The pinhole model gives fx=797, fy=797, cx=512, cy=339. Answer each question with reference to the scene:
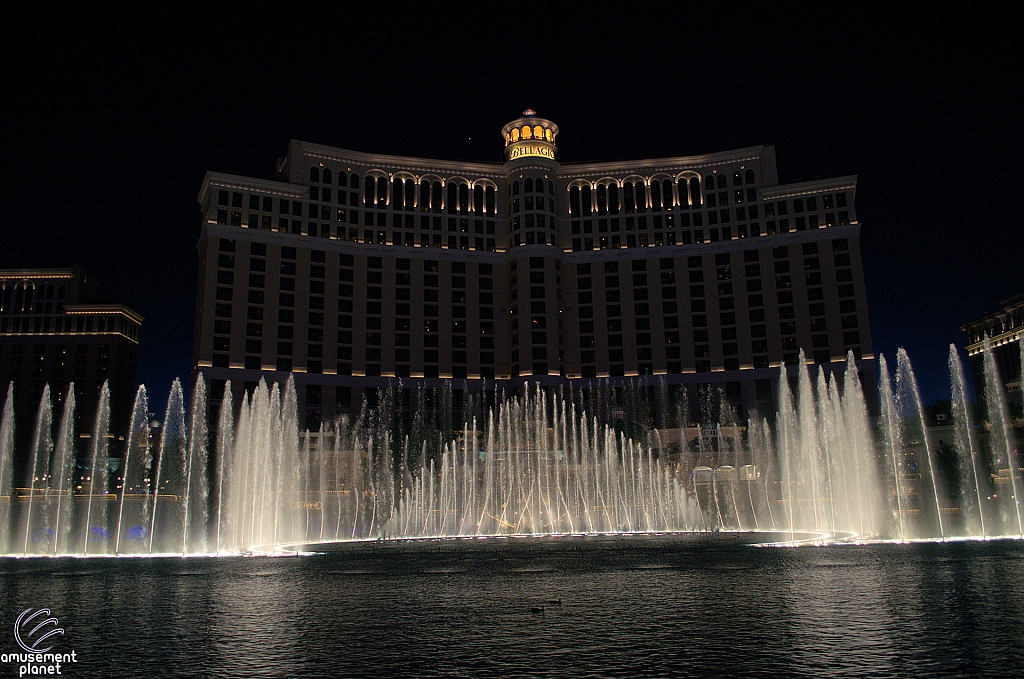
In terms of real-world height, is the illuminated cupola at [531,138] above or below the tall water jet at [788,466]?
above

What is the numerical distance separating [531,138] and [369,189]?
2301 centimetres

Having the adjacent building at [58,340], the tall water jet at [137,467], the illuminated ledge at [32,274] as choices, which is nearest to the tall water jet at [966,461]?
the tall water jet at [137,467]

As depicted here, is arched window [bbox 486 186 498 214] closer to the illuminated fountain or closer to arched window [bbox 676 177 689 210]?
arched window [bbox 676 177 689 210]

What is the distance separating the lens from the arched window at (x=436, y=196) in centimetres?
10831

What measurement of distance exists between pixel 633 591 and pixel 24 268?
482 feet

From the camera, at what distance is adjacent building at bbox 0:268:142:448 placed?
440ft

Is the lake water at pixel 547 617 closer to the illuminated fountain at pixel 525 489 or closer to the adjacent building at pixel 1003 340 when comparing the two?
the illuminated fountain at pixel 525 489

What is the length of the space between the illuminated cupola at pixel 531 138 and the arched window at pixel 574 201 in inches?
208

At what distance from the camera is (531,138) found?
Answer: 109m

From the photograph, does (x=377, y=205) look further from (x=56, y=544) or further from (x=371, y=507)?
(x=56, y=544)

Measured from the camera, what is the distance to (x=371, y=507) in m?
61.9

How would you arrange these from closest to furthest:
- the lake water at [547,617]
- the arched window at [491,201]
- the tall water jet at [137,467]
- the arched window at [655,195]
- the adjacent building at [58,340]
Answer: the lake water at [547,617]
the tall water jet at [137,467]
the arched window at [655,195]
the arched window at [491,201]
the adjacent building at [58,340]

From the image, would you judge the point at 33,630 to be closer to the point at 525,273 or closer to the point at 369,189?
the point at 525,273

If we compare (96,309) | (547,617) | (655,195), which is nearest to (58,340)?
(96,309)
